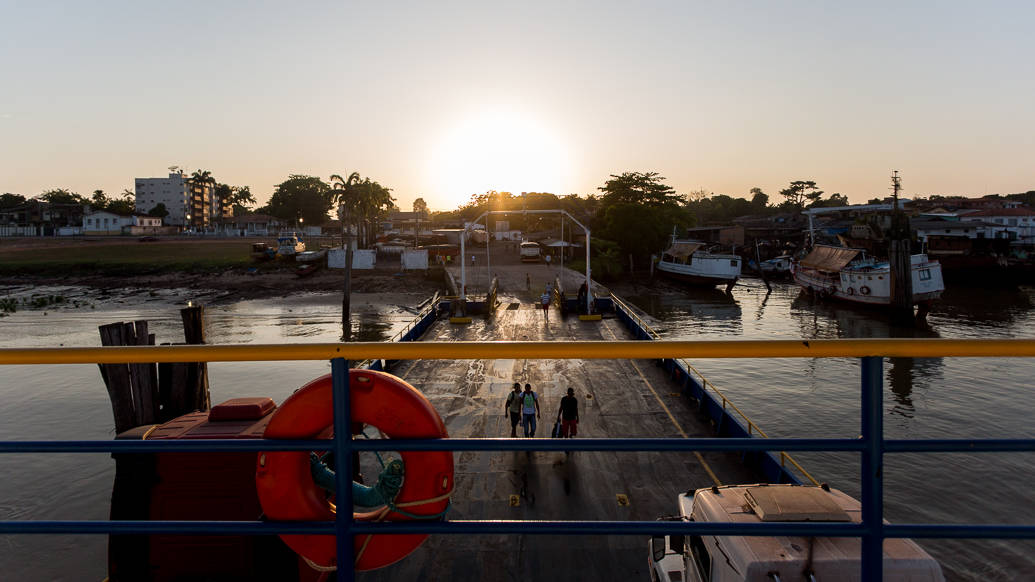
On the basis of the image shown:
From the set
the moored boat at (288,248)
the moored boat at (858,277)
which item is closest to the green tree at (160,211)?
the moored boat at (288,248)

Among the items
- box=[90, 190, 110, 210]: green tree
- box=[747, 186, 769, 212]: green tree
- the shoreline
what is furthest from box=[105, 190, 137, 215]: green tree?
box=[747, 186, 769, 212]: green tree

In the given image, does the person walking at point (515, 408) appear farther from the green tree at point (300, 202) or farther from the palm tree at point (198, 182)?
the palm tree at point (198, 182)

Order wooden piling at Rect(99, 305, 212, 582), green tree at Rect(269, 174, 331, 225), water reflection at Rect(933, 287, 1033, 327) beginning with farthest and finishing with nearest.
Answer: green tree at Rect(269, 174, 331, 225), water reflection at Rect(933, 287, 1033, 327), wooden piling at Rect(99, 305, 212, 582)

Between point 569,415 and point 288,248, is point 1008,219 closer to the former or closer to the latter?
point 288,248

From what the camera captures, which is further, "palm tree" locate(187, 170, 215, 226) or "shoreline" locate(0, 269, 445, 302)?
"palm tree" locate(187, 170, 215, 226)

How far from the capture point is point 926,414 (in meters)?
18.3

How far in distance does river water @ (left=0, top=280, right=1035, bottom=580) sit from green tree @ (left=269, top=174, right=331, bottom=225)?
265 feet

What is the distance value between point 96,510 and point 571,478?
1064cm

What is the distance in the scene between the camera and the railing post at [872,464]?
6.22 ft

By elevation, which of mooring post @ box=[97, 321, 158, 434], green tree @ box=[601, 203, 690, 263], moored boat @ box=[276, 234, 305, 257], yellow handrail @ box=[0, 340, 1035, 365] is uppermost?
green tree @ box=[601, 203, 690, 263]

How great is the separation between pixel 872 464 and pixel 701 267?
54784 millimetres

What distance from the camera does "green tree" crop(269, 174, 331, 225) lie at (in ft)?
397

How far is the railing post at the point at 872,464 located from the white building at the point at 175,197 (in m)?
151

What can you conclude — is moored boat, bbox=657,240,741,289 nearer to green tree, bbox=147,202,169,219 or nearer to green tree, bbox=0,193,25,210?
green tree, bbox=147,202,169,219
